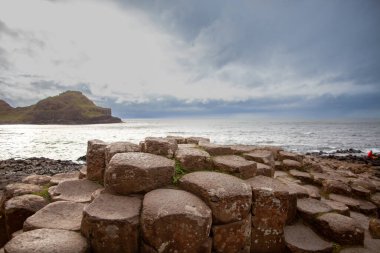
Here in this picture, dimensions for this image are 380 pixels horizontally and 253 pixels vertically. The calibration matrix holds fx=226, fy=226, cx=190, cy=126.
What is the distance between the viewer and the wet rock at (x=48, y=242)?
9.53 feet

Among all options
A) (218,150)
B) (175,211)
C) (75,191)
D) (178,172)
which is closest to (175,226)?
(175,211)

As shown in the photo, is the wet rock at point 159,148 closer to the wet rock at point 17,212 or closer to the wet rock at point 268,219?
the wet rock at point 268,219

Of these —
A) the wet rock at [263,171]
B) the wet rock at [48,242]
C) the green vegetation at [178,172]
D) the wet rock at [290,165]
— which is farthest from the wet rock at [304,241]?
the wet rock at [290,165]

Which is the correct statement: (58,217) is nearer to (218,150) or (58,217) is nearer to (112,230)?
(112,230)

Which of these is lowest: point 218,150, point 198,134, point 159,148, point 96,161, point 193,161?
point 198,134

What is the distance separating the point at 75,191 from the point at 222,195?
385 centimetres

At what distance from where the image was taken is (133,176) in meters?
3.87

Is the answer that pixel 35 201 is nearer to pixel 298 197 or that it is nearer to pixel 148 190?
pixel 148 190

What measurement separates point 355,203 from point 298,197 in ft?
8.65

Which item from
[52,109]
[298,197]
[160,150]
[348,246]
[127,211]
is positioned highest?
[52,109]

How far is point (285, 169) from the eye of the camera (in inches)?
357

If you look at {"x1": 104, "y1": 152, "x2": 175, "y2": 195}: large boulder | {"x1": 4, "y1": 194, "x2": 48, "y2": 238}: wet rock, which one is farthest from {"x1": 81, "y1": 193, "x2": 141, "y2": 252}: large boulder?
{"x1": 4, "y1": 194, "x2": 48, "y2": 238}: wet rock

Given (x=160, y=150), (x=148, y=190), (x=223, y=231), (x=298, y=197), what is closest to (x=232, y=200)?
(x=223, y=231)

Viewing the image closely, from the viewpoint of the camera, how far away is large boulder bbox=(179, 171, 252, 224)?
364cm
